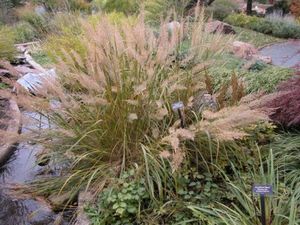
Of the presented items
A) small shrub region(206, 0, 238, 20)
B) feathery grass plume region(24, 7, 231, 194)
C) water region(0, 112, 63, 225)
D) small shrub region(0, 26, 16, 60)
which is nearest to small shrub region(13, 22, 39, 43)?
small shrub region(0, 26, 16, 60)

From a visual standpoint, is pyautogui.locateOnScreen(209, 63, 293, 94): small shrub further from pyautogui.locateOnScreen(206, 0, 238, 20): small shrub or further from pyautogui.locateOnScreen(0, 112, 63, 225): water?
pyautogui.locateOnScreen(206, 0, 238, 20): small shrub

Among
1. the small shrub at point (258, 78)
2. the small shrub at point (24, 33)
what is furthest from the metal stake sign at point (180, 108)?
the small shrub at point (24, 33)

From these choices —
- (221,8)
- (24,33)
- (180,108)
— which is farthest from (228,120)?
(221,8)

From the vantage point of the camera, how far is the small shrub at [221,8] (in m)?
14.5

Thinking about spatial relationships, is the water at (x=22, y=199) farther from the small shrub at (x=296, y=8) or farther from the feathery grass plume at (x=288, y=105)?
the small shrub at (x=296, y=8)

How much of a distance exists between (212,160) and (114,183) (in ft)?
2.34

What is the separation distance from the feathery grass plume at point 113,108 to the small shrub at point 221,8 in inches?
474

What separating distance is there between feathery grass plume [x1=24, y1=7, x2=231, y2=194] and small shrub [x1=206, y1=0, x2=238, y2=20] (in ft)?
39.5

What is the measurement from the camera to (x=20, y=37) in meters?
11.1

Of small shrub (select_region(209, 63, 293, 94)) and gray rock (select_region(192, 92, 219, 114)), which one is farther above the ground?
gray rock (select_region(192, 92, 219, 114))

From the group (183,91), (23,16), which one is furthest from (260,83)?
(23,16)

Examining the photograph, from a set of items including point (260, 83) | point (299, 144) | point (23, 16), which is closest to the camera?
point (299, 144)

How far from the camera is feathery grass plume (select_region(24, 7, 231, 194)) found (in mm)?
2744

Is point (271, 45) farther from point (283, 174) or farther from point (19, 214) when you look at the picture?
point (19, 214)
